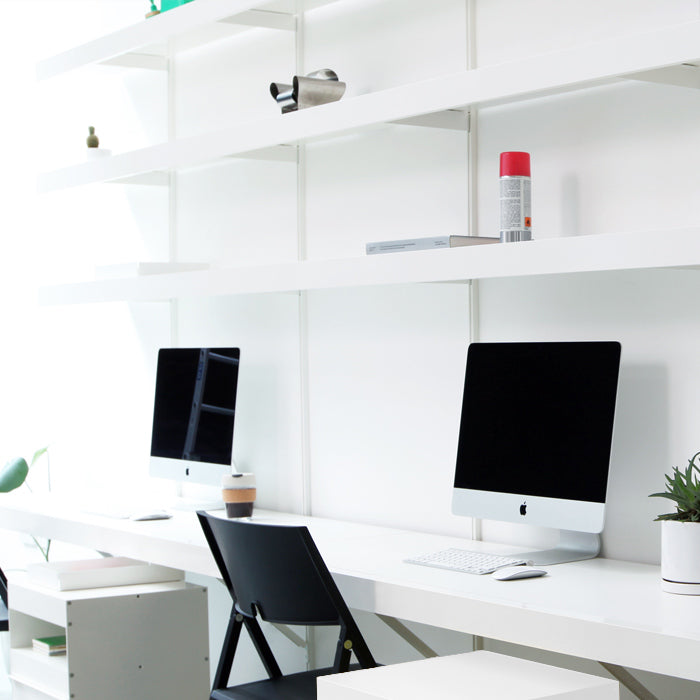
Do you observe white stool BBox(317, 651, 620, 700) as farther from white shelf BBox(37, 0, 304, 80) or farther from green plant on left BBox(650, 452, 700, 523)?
white shelf BBox(37, 0, 304, 80)

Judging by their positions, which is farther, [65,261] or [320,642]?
[65,261]

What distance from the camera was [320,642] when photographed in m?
3.26

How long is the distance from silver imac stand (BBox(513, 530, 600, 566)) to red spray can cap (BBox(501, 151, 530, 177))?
76cm

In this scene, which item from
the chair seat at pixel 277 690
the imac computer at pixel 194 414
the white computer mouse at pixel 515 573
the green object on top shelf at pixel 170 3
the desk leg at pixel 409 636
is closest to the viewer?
the white computer mouse at pixel 515 573

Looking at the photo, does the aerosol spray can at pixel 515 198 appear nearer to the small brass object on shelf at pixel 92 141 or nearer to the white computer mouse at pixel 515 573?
the white computer mouse at pixel 515 573

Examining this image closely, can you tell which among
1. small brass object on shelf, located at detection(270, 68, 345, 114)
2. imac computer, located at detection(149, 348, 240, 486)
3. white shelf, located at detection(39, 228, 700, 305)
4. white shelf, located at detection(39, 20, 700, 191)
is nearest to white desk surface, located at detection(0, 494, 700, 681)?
imac computer, located at detection(149, 348, 240, 486)

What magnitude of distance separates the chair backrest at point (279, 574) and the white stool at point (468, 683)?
361 millimetres

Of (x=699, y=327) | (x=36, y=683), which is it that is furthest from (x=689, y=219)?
(x=36, y=683)

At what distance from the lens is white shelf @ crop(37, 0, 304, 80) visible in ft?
10.3

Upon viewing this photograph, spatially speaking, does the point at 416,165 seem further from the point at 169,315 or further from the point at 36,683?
the point at 36,683

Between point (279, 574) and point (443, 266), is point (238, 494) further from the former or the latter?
point (443, 266)

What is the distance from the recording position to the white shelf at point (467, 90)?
2012 mm

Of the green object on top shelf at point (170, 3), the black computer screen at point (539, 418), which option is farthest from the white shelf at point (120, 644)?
the green object on top shelf at point (170, 3)

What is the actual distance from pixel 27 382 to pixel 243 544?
2531mm
